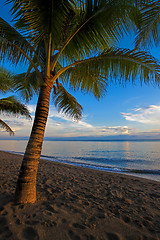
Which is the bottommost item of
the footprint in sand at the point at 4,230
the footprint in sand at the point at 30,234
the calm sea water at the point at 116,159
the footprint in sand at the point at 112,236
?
the calm sea water at the point at 116,159

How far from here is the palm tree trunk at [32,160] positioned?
2956 mm

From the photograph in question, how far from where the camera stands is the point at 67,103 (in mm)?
6070

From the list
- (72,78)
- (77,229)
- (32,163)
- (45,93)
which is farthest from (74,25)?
(77,229)

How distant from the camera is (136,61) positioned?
331 cm

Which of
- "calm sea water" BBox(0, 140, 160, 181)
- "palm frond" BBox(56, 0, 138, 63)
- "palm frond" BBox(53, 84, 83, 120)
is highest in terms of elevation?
"palm frond" BBox(56, 0, 138, 63)

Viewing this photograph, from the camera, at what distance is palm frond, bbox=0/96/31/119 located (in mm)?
11188

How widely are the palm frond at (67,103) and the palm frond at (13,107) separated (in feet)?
22.0

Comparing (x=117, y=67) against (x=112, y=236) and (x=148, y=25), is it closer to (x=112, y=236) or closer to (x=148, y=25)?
(x=148, y=25)

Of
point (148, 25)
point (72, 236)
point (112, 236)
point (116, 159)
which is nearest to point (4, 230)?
point (72, 236)

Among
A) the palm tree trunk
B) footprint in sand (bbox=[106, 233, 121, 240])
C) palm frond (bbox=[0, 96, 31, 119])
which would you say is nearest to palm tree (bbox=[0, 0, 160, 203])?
the palm tree trunk

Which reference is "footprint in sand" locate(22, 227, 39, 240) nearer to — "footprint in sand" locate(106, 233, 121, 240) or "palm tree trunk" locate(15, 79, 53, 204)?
"palm tree trunk" locate(15, 79, 53, 204)

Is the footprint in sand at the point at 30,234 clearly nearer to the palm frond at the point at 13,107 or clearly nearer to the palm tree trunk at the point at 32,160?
the palm tree trunk at the point at 32,160

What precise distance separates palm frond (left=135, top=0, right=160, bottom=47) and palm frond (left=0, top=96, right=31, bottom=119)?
10498 millimetres

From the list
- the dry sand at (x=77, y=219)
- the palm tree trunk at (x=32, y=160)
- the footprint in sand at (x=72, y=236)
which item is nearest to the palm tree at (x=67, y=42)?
the palm tree trunk at (x=32, y=160)
